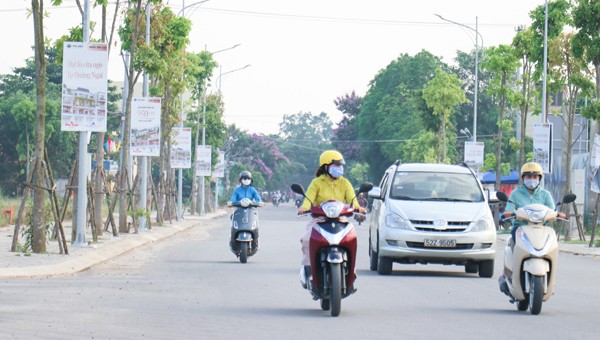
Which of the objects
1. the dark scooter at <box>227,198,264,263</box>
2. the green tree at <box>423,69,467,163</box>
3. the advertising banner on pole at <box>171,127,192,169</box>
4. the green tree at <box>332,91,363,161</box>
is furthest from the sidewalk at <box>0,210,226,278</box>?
the green tree at <box>332,91,363,161</box>

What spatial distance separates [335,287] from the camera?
44.4 ft

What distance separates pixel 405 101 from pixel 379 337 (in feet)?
290

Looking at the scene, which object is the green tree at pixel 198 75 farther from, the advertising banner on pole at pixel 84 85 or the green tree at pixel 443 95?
the advertising banner on pole at pixel 84 85

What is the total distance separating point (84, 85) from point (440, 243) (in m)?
8.68

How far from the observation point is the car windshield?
21.7 meters

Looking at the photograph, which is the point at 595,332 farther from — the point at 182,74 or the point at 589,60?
the point at 182,74

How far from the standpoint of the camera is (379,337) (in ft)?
38.0

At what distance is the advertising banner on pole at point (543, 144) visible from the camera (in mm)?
40625

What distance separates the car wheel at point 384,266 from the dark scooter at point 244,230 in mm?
4394

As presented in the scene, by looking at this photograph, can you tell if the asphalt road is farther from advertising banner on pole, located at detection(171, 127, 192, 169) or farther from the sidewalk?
advertising banner on pole, located at detection(171, 127, 192, 169)

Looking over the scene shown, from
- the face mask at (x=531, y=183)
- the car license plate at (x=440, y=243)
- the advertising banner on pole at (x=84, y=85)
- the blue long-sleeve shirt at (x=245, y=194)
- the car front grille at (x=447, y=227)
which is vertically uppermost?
the advertising banner on pole at (x=84, y=85)

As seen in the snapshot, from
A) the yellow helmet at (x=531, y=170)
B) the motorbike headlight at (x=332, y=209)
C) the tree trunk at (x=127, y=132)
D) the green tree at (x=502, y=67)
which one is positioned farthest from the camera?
the green tree at (x=502, y=67)

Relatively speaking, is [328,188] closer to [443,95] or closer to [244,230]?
[244,230]

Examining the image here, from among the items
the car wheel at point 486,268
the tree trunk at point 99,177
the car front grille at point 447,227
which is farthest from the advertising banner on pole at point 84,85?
the car wheel at point 486,268
